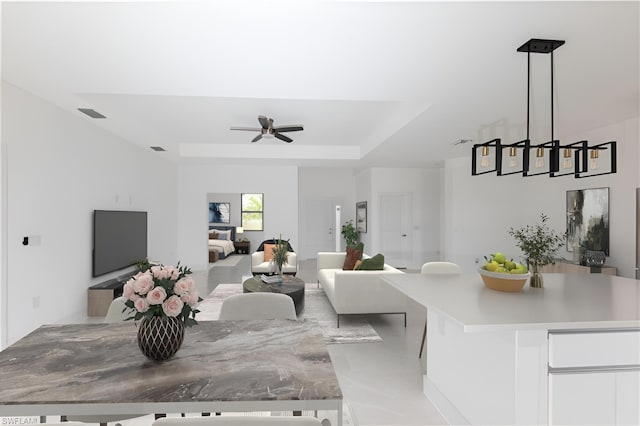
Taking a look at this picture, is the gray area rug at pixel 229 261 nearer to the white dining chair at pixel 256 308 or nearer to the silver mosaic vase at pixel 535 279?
the white dining chair at pixel 256 308

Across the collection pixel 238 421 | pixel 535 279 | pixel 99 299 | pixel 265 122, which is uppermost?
pixel 265 122

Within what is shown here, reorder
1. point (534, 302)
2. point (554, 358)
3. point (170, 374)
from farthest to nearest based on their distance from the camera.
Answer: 1. point (534, 302)
2. point (554, 358)
3. point (170, 374)

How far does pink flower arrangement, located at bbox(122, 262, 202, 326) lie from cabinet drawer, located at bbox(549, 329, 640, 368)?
5.72ft

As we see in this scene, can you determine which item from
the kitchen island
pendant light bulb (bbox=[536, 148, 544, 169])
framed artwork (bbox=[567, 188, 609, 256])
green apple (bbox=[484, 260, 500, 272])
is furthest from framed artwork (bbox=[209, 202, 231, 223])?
the kitchen island

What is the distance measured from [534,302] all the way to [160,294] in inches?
78.1

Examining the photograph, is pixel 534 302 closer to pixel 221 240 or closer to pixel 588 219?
pixel 588 219

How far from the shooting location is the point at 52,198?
14.0 feet

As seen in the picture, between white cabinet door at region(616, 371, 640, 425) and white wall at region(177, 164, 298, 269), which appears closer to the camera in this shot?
white cabinet door at region(616, 371, 640, 425)

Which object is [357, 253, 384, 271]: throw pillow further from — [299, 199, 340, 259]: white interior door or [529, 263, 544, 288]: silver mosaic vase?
[299, 199, 340, 259]: white interior door

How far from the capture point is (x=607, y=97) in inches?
153

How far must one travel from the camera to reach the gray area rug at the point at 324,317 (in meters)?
4.06

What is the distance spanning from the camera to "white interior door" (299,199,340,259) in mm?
11266

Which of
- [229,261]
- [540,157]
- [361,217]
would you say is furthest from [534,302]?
[229,261]

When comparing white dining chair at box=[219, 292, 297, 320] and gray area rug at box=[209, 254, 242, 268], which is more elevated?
white dining chair at box=[219, 292, 297, 320]
